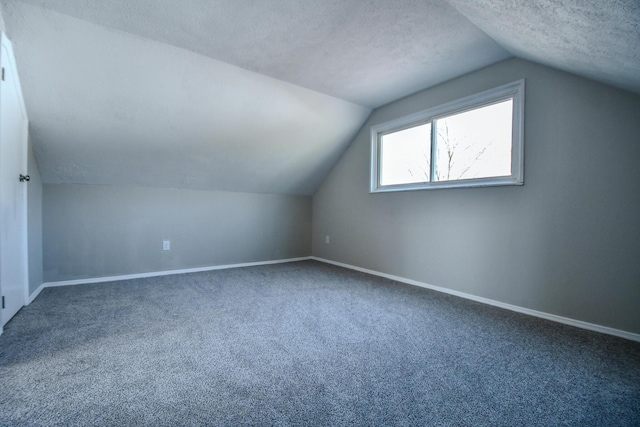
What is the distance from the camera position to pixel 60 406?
3.88 feet

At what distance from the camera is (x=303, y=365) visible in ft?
5.04

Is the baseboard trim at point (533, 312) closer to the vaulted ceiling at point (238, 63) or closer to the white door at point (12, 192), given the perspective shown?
the vaulted ceiling at point (238, 63)

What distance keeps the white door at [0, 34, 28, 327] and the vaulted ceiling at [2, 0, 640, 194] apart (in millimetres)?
178

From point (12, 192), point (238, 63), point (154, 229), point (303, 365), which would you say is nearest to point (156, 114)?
point (238, 63)

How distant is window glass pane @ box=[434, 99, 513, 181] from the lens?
2.61 meters

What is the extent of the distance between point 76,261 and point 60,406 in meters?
2.51

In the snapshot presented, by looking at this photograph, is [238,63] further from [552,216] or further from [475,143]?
[552,216]

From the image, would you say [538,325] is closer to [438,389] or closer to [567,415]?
[567,415]

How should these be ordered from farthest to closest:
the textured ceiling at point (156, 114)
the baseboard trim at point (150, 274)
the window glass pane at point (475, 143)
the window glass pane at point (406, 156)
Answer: the window glass pane at point (406, 156), the baseboard trim at point (150, 274), the window glass pane at point (475, 143), the textured ceiling at point (156, 114)

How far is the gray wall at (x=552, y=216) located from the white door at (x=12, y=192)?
3.47 metres

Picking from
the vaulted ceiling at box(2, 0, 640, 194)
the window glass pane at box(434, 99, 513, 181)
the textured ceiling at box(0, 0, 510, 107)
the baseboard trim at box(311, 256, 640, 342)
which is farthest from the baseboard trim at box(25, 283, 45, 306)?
the window glass pane at box(434, 99, 513, 181)

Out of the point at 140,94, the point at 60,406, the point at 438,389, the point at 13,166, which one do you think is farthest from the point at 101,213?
the point at 438,389

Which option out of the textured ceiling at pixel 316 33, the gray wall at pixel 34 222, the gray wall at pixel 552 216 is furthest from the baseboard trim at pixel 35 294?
the gray wall at pixel 552 216

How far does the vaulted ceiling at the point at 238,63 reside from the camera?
1.75 m
